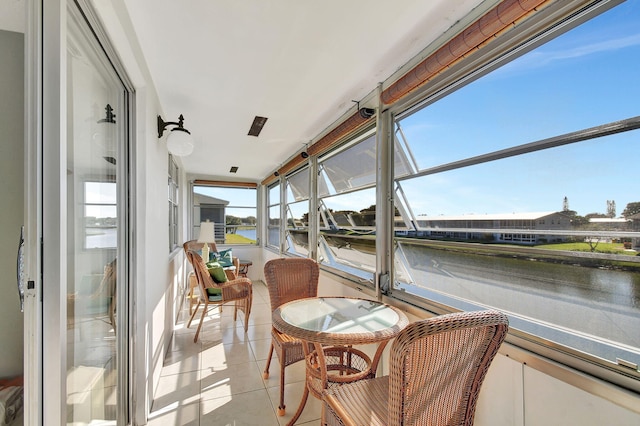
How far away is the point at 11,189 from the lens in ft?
2.50

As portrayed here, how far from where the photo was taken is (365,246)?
9.09 ft

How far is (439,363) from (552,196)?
0.91m

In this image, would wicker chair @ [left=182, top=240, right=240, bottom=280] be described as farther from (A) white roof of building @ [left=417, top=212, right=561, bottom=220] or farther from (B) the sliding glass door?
(A) white roof of building @ [left=417, top=212, right=561, bottom=220]

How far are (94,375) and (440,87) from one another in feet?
8.27

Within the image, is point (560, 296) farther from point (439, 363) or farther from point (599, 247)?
point (439, 363)

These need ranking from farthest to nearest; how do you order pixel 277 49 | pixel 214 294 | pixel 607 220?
pixel 214 294 < pixel 277 49 < pixel 607 220

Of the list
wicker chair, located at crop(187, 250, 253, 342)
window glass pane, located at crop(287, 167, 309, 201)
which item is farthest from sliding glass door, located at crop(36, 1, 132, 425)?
window glass pane, located at crop(287, 167, 309, 201)

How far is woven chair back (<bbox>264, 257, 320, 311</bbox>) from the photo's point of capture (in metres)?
2.45

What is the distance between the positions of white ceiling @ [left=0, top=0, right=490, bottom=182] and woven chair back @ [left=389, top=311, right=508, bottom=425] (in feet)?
4.87

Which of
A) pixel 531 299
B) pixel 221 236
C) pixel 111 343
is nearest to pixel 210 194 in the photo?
pixel 221 236

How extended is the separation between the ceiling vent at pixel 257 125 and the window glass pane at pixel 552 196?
1.89 metres

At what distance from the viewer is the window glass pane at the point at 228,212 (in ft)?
22.2

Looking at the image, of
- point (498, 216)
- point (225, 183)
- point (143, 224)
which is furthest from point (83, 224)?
point (225, 183)

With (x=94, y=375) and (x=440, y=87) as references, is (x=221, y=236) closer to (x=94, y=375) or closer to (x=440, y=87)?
(x=94, y=375)
